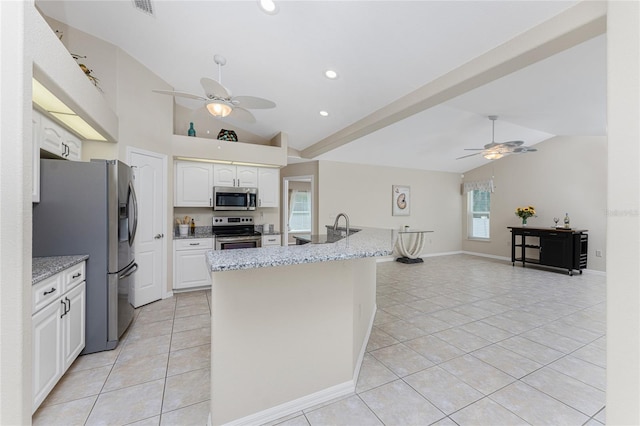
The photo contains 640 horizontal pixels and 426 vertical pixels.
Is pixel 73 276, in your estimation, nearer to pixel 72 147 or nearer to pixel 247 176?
pixel 72 147

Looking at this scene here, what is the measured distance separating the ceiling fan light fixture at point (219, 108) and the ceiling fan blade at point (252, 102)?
0.13m

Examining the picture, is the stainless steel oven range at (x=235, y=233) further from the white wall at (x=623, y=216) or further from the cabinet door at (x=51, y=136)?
the white wall at (x=623, y=216)

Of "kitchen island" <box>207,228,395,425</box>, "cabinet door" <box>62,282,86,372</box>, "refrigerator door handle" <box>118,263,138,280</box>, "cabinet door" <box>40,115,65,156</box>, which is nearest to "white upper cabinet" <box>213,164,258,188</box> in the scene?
"refrigerator door handle" <box>118,263,138,280</box>

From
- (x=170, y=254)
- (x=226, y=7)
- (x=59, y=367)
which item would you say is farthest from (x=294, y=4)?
(x=170, y=254)

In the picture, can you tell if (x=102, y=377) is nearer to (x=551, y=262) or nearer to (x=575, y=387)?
(x=575, y=387)

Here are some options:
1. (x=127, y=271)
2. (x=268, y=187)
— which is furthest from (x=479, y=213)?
(x=127, y=271)

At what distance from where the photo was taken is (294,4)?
2154mm

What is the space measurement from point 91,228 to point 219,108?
1.58 metres

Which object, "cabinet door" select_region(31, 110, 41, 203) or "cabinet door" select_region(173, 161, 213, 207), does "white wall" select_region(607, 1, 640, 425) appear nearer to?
"cabinet door" select_region(31, 110, 41, 203)

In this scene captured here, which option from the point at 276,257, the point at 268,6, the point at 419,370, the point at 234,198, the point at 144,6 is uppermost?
the point at 144,6

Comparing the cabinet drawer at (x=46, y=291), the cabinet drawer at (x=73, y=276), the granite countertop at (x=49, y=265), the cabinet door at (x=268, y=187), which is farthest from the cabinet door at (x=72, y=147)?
the cabinet door at (x=268, y=187)

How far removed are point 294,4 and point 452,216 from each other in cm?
727

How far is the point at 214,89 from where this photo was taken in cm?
236

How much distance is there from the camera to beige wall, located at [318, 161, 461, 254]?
6055 millimetres
